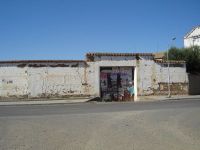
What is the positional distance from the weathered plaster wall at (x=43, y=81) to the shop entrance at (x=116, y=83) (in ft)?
6.16

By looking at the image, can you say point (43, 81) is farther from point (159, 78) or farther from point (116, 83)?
point (159, 78)

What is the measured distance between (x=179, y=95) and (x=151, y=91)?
10.1ft

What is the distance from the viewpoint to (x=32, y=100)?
32750mm

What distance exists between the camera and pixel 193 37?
65.8 m

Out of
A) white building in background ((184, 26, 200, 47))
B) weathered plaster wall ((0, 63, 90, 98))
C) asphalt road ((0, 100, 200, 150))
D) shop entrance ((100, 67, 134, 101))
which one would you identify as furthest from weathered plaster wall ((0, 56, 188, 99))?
white building in background ((184, 26, 200, 47))

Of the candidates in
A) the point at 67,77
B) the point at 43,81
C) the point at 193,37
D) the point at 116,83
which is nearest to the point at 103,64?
the point at 116,83

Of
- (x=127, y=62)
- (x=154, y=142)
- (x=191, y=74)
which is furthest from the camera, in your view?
(x=191, y=74)

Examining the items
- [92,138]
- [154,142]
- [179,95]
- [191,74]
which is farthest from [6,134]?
[191,74]

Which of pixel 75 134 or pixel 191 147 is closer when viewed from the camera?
pixel 191 147

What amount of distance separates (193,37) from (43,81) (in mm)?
39841

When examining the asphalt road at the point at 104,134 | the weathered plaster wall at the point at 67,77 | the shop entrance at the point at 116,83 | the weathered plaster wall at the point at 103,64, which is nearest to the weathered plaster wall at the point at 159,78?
the weathered plaster wall at the point at 67,77

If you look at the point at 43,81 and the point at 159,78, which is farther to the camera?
the point at 159,78

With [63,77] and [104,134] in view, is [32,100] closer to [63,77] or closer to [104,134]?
[63,77]

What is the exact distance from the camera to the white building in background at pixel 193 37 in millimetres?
64319
